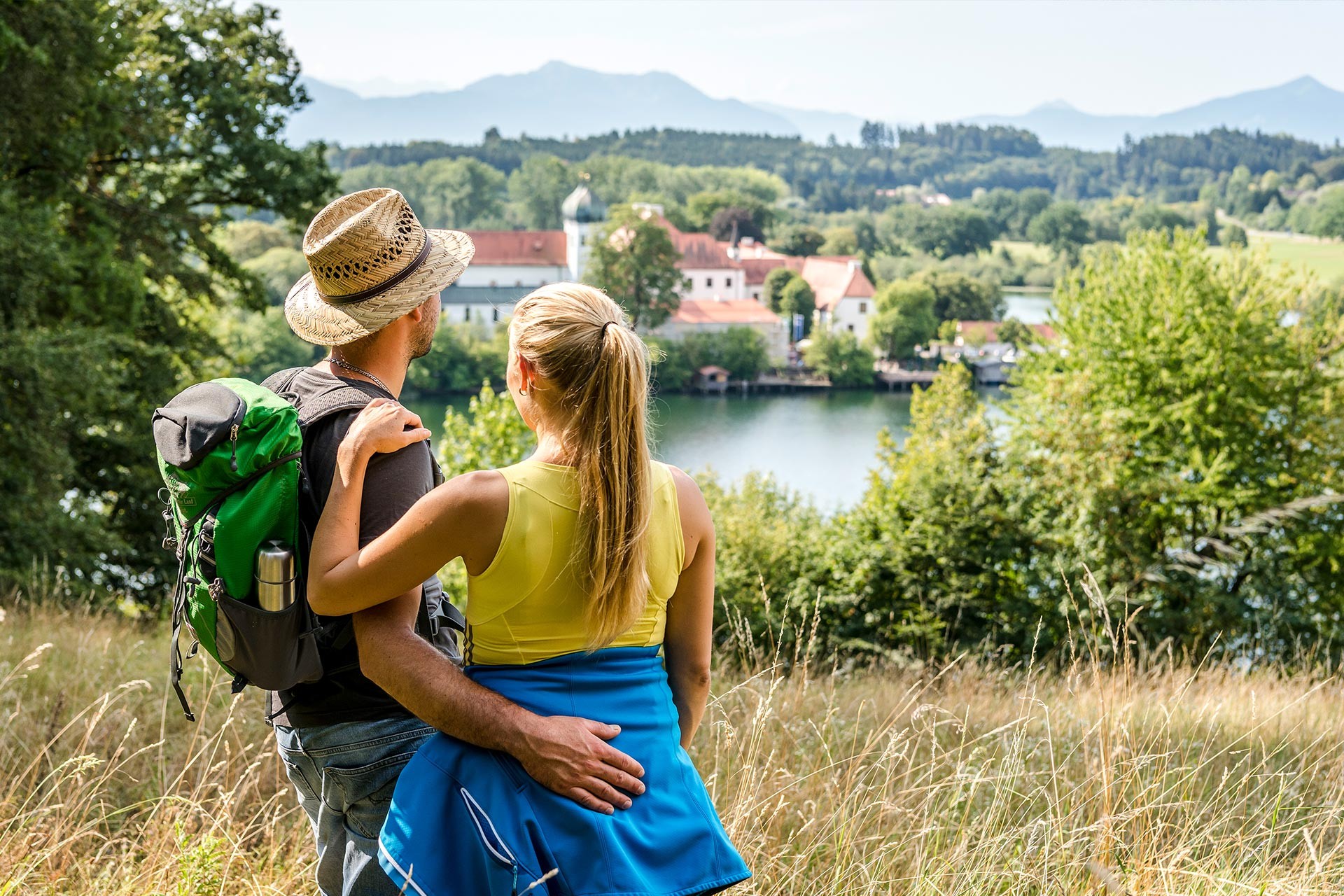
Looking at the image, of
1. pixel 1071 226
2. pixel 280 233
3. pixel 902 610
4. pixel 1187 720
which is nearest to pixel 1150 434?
pixel 902 610

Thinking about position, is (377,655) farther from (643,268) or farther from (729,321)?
(729,321)

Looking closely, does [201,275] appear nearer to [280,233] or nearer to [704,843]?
[704,843]

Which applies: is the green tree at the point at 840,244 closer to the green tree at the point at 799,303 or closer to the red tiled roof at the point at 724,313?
the green tree at the point at 799,303

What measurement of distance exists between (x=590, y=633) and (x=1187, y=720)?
6.68ft

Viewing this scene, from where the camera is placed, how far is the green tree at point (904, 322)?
6788cm

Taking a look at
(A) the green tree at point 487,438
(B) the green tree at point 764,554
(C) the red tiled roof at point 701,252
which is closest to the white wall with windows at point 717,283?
(C) the red tiled roof at point 701,252

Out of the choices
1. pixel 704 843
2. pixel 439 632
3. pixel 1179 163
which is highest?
pixel 1179 163

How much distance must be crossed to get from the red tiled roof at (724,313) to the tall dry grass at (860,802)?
68.9 meters

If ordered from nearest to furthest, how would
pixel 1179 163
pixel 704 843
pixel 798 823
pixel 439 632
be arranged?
pixel 704 843 → pixel 439 632 → pixel 798 823 → pixel 1179 163

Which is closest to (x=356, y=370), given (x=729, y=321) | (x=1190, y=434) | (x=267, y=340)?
(x=1190, y=434)

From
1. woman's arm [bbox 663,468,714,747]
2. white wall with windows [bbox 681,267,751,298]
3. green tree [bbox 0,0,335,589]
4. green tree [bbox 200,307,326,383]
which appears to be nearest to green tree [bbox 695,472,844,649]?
green tree [bbox 0,0,335,589]

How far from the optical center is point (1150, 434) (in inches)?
695

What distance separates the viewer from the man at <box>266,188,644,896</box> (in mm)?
1275

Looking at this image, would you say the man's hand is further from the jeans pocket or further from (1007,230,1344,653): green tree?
(1007,230,1344,653): green tree
